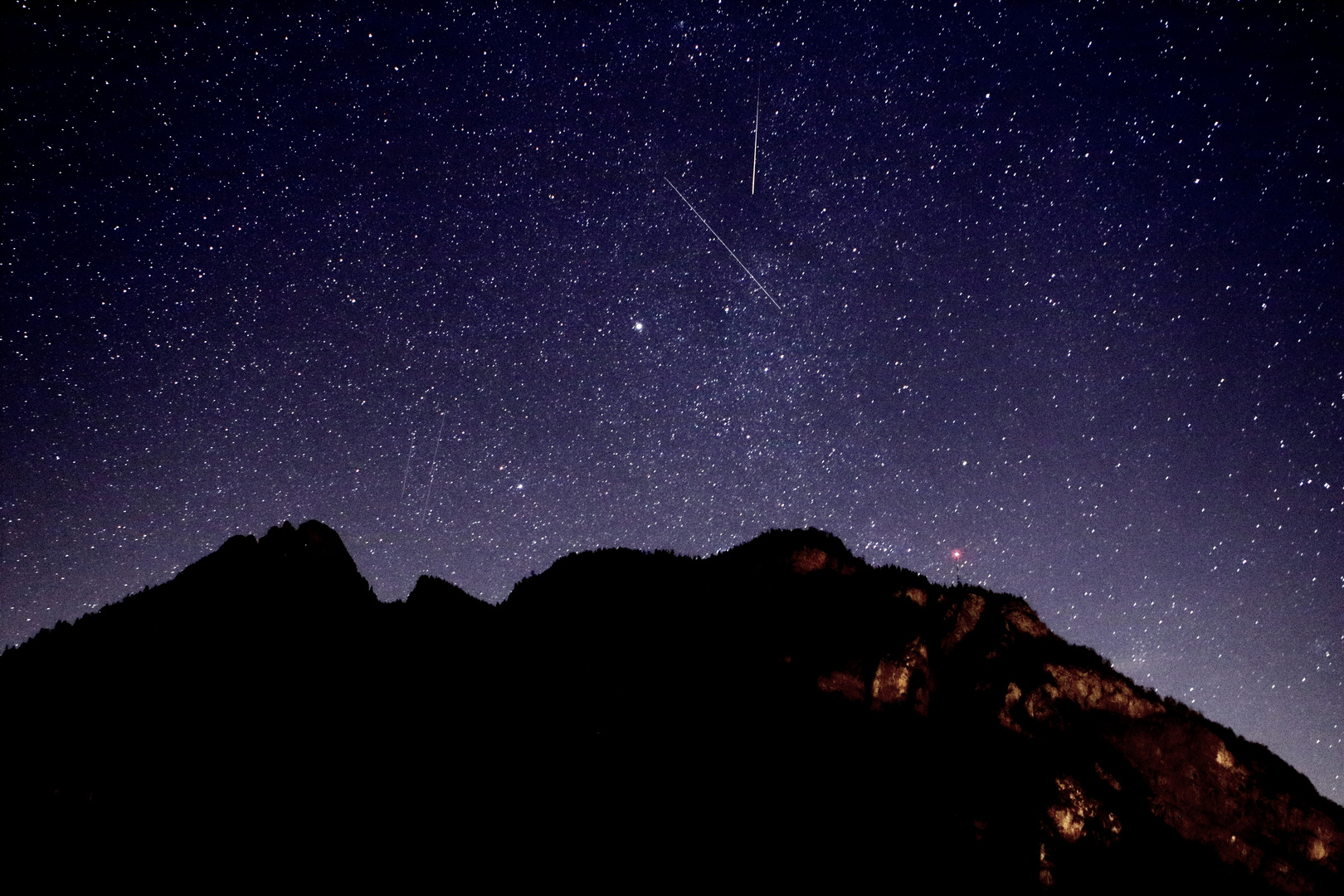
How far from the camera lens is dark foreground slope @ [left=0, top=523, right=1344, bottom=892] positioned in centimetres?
1445

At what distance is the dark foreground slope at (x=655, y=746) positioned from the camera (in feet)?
47.4

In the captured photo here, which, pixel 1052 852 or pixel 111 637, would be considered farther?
pixel 111 637

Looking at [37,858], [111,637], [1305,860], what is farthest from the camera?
[111,637]

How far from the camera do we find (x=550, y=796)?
16.0 metres

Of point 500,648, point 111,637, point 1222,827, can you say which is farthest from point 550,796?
point 1222,827

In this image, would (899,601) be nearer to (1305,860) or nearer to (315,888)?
(1305,860)

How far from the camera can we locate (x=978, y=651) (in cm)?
2020

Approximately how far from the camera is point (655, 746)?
1795cm

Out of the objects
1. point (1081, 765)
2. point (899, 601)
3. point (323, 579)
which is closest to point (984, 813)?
point (1081, 765)

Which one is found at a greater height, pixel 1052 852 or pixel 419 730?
pixel 419 730

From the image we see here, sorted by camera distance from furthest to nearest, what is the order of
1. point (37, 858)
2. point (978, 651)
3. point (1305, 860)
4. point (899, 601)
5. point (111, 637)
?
point (899, 601) < point (978, 651) < point (111, 637) < point (1305, 860) < point (37, 858)

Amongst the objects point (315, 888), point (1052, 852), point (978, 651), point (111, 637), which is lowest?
point (315, 888)

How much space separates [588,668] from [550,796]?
16.8 ft

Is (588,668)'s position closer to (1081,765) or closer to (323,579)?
(323,579)
